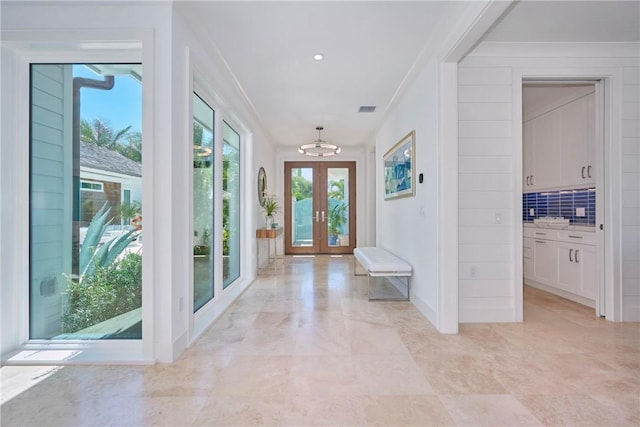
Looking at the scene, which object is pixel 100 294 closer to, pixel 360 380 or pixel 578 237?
pixel 360 380

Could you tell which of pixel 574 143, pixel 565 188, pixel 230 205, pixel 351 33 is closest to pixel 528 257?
pixel 565 188

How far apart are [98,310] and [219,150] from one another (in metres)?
2.00

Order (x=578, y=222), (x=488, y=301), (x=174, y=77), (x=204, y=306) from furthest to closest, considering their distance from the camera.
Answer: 1. (x=578, y=222)
2. (x=204, y=306)
3. (x=488, y=301)
4. (x=174, y=77)

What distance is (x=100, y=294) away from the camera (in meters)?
2.42

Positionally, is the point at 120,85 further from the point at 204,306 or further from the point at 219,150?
the point at 204,306

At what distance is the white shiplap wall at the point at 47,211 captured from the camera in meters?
2.40

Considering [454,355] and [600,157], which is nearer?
[454,355]

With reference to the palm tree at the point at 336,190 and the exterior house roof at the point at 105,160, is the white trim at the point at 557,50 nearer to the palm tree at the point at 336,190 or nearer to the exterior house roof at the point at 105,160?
the exterior house roof at the point at 105,160

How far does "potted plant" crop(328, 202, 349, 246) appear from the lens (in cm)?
792

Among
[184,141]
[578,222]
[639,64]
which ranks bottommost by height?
[578,222]

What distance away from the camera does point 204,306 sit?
129 inches

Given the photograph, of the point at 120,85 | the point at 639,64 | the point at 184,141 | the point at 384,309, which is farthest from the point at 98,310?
the point at 639,64

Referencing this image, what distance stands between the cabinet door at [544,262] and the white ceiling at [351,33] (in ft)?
7.92

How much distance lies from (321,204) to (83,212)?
19.1 feet
